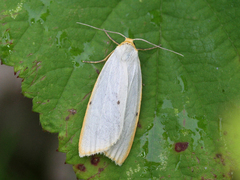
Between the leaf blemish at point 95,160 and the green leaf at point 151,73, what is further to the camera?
the leaf blemish at point 95,160

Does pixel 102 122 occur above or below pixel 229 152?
above

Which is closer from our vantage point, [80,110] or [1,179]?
[80,110]

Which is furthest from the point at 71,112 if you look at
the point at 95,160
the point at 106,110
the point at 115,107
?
the point at 95,160

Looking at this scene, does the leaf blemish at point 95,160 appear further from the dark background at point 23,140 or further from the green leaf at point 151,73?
the dark background at point 23,140

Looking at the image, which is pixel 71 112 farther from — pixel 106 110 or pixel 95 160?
pixel 95 160

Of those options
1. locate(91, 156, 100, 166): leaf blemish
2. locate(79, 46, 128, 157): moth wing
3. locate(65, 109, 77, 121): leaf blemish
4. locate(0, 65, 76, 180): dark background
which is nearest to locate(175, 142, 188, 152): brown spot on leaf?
locate(79, 46, 128, 157): moth wing

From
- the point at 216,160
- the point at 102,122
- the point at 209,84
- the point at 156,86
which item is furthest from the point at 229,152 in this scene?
the point at 102,122

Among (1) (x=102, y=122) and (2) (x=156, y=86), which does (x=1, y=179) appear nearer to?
(1) (x=102, y=122)

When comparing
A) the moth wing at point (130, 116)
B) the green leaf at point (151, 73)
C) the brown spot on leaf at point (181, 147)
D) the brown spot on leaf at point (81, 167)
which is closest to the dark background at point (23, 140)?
the brown spot on leaf at point (81, 167)
